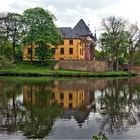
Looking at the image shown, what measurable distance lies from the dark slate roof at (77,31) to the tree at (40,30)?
37.6 ft

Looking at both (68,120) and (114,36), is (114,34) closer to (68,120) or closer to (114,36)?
(114,36)

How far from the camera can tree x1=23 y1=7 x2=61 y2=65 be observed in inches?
3236

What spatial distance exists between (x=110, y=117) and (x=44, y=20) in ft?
211

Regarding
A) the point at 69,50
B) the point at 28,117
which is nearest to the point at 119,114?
the point at 28,117

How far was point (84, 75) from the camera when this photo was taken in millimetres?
76875

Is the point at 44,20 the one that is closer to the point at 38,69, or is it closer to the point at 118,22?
the point at 38,69

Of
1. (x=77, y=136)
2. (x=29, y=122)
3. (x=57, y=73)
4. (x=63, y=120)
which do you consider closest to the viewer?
(x=77, y=136)

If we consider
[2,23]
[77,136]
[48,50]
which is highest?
[2,23]

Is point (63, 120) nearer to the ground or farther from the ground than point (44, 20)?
nearer to the ground

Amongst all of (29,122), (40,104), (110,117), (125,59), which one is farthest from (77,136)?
(125,59)

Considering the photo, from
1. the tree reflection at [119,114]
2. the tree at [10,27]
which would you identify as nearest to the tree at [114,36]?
the tree at [10,27]

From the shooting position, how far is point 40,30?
82.9 m

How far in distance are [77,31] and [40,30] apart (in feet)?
57.1

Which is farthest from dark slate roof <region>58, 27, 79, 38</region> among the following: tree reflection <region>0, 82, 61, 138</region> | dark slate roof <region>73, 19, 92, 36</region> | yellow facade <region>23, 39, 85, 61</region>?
tree reflection <region>0, 82, 61, 138</region>
